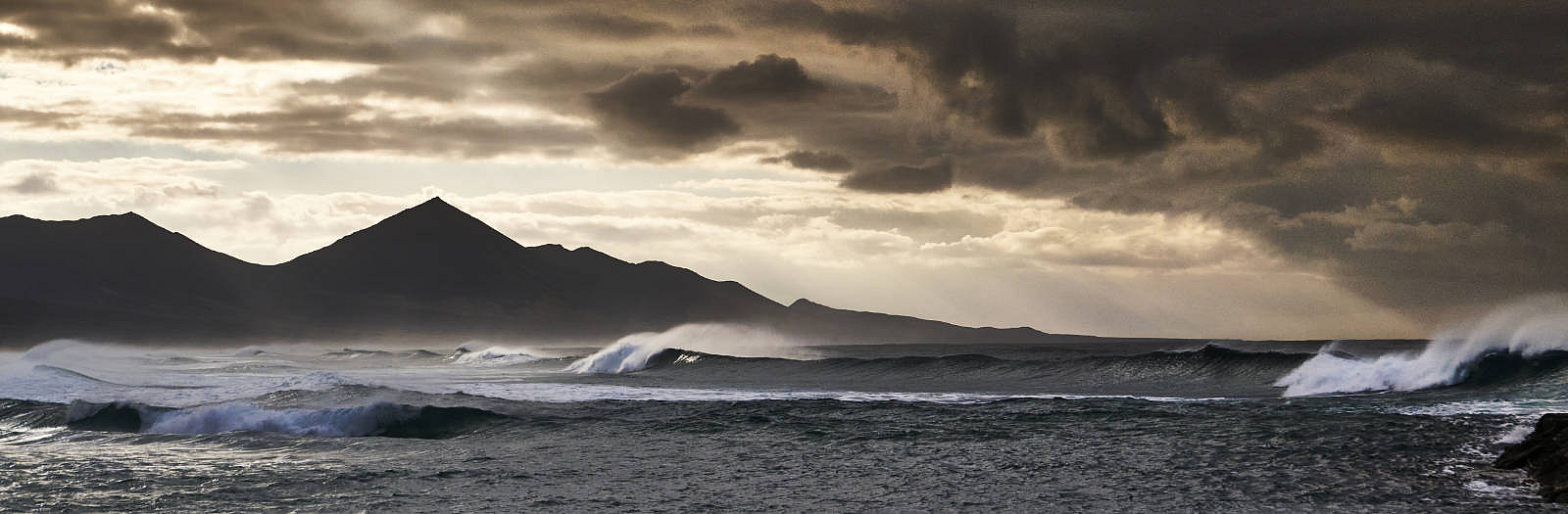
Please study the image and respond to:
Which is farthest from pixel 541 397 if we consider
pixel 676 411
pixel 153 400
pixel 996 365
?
pixel 996 365

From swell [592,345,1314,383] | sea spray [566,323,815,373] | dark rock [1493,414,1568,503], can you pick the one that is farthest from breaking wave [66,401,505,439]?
sea spray [566,323,815,373]

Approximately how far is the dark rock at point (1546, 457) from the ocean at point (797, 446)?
0.82ft

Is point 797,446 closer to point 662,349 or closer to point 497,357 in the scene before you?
point 662,349

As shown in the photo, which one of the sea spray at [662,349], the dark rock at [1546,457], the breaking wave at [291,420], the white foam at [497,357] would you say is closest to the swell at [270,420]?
the breaking wave at [291,420]

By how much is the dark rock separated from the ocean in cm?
25

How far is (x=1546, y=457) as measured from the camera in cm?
1324

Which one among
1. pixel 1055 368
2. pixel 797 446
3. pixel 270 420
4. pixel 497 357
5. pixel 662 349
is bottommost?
pixel 797 446

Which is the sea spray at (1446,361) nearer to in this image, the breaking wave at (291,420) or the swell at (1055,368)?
the swell at (1055,368)

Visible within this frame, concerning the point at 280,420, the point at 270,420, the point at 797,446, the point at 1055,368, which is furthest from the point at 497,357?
the point at 797,446

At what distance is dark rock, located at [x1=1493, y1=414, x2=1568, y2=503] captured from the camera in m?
12.2

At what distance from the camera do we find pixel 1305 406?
2155 centimetres

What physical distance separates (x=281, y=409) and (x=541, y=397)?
6.59 meters

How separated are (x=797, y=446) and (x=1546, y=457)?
10.0 m

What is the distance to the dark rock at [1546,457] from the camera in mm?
12219
